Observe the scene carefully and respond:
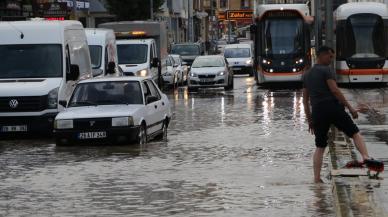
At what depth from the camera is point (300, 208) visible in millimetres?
12242

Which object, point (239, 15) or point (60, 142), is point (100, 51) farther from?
point (239, 15)

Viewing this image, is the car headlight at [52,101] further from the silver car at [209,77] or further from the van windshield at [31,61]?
the silver car at [209,77]

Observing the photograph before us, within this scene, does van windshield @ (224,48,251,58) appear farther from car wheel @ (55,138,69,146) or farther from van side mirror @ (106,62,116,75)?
car wheel @ (55,138,69,146)

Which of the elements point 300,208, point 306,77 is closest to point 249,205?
point 300,208

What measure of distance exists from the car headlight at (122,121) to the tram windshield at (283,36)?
24.3 metres

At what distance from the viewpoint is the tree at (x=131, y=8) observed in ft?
224

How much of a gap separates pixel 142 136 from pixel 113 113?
732 mm

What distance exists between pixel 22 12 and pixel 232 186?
117 ft

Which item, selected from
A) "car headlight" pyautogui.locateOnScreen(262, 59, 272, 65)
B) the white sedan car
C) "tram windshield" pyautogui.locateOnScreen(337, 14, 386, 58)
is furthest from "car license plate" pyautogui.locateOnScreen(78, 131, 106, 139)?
"tram windshield" pyautogui.locateOnScreen(337, 14, 386, 58)

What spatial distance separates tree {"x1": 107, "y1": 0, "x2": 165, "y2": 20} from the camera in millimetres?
68375

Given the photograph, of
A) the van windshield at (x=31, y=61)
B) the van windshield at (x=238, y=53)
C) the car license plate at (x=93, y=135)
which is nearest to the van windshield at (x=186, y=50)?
the van windshield at (x=238, y=53)

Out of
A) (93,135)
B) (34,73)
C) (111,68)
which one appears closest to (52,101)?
(34,73)

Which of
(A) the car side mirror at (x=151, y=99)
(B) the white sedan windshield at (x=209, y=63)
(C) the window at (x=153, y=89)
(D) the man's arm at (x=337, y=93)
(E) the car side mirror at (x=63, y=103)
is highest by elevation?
(D) the man's arm at (x=337, y=93)

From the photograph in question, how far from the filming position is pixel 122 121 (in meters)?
20.1
